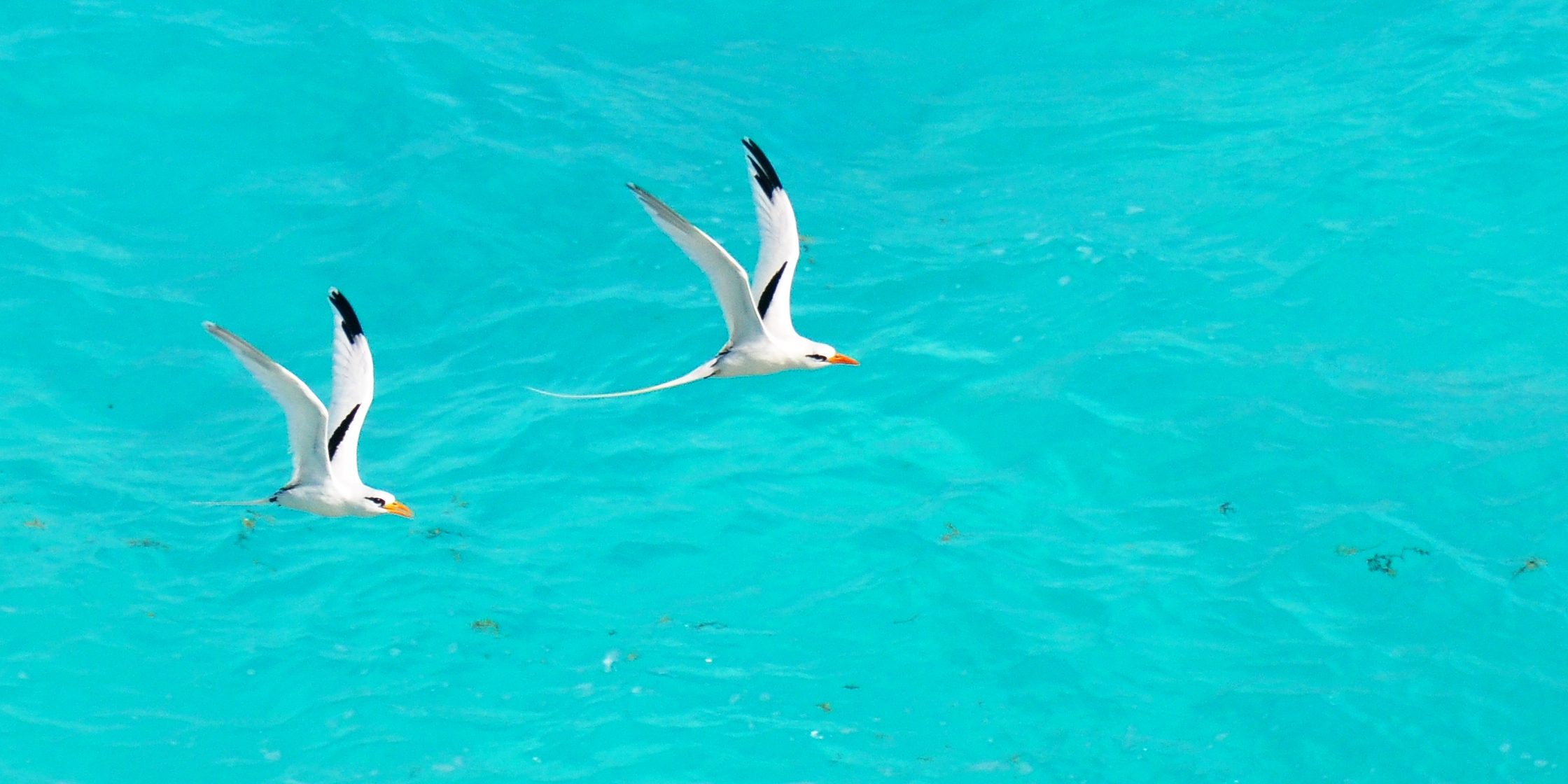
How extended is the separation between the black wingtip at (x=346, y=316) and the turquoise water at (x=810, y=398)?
3.31 meters

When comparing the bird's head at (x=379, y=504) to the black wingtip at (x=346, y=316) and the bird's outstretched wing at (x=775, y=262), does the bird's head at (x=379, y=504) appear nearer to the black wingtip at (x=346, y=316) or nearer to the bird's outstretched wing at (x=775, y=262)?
the black wingtip at (x=346, y=316)

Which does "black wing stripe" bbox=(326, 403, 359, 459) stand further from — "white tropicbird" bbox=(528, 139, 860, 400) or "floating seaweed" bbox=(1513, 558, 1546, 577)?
"floating seaweed" bbox=(1513, 558, 1546, 577)

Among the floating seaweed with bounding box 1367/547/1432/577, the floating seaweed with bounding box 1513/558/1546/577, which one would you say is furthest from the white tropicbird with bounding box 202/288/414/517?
the floating seaweed with bounding box 1513/558/1546/577

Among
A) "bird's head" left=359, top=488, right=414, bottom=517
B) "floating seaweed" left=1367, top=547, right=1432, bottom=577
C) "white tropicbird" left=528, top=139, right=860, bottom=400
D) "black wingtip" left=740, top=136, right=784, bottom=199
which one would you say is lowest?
"floating seaweed" left=1367, top=547, right=1432, bottom=577

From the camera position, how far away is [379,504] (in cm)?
1158

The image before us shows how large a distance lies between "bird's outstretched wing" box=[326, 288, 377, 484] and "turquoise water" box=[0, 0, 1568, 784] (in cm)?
257

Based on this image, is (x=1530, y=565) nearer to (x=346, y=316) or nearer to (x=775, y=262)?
(x=775, y=262)

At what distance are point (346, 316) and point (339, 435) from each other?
91cm

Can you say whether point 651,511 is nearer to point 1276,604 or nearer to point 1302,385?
point 1276,604

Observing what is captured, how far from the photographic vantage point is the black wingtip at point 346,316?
1108cm

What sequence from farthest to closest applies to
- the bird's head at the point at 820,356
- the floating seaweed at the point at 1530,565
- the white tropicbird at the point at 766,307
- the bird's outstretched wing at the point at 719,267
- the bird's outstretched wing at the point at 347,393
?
1. the floating seaweed at the point at 1530,565
2. the bird's head at the point at 820,356
3. the bird's outstretched wing at the point at 347,393
4. the white tropicbird at the point at 766,307
5. the bird's outstretched wing at the point at 719,267

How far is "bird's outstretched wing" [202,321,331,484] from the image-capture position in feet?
31.9

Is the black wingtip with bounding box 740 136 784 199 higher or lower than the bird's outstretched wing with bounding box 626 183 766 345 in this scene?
higher

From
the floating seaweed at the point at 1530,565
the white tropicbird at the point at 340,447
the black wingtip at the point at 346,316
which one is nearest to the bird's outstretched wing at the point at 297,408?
the white tropicbird at the point at 340,447
